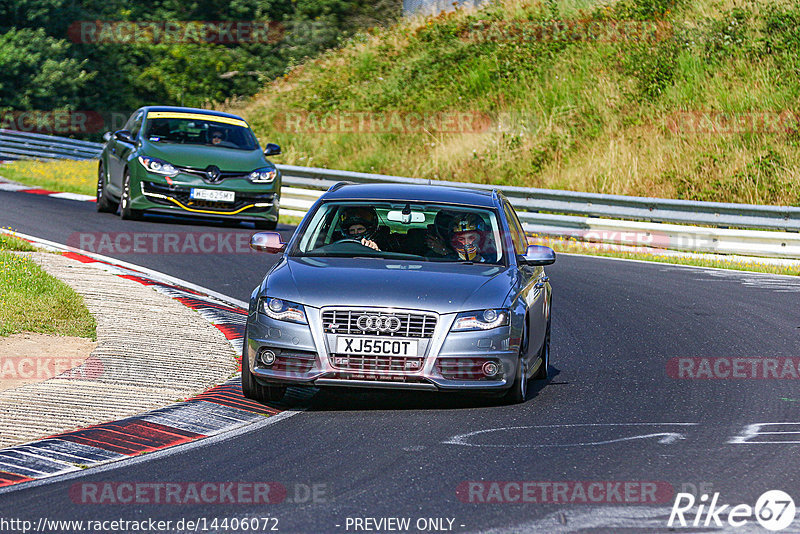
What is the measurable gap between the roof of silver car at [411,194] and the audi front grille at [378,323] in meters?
Result: 1.64

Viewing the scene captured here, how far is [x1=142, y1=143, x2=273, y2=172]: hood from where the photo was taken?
19.2 meters

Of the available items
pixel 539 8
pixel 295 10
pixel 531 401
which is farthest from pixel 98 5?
pixel 531 401

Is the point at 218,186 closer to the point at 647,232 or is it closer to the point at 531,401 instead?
the point at 647,232

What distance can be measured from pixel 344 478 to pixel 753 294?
1047 cm

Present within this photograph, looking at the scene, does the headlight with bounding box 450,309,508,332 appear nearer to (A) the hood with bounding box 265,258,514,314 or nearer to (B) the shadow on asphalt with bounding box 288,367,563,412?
(A) the hood with bounding box 265,258,514,314

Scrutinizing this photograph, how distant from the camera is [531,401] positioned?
8930 mm

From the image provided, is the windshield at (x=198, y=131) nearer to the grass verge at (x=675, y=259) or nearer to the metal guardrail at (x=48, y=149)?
the grass verge at (x=675, y=259)

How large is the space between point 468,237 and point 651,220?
1353 cm

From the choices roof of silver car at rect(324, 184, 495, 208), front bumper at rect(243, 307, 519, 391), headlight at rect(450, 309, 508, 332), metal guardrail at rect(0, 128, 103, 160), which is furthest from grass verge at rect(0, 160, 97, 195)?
headlight at rect(450, 309, 508, 332)

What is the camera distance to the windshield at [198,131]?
20.2m

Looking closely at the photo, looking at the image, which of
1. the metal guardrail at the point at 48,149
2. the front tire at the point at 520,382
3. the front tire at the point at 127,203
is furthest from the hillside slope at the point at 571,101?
the front tire at the point at 520,382

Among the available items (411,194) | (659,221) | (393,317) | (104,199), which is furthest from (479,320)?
(659,221)

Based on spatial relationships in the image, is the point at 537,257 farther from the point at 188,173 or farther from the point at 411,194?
the point at 188,173

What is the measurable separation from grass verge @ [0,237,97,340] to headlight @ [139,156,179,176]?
593 centimetres
